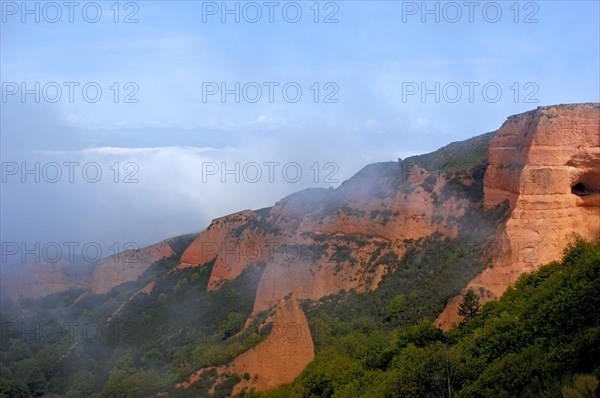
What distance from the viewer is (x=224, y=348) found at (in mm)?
43250

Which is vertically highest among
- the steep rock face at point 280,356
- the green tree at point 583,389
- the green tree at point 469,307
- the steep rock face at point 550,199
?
the steep rock face at point 550,199

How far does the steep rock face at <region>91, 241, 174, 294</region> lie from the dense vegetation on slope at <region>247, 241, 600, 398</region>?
40.4 m

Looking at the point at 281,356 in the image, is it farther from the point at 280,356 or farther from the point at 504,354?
the point at 504,354

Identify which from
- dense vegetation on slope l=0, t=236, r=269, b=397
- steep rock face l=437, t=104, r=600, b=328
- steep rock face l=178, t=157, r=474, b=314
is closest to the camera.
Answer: steep rock face l=437, t=104, r=600, b=328

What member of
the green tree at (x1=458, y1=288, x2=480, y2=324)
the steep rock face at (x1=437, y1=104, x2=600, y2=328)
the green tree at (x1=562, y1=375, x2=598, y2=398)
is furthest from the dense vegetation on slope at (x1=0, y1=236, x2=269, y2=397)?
the green tree at (x1=562, y1=375, x2=598, y2=398)

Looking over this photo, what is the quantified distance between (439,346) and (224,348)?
64.1 ft

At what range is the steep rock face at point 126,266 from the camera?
72.4 meters

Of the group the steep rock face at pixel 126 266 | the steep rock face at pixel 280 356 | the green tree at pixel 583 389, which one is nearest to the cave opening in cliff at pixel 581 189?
the steep rock face at pixel 280 356

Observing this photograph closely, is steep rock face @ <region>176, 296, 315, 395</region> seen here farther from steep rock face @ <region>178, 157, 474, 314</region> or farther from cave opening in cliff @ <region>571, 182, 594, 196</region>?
cave opening in cliff @ <region>571, 182, 594, 196</region>

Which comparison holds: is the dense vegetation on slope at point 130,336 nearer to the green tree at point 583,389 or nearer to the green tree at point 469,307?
the green tree at point 469,307

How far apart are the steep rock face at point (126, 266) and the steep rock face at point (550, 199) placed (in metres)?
42.8

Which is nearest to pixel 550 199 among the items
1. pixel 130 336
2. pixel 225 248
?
pixel 225 248

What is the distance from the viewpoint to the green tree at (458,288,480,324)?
32.3m

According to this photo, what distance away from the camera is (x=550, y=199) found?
33.6 meters
